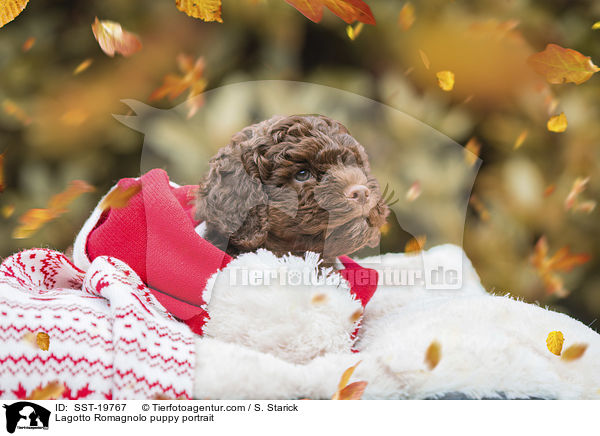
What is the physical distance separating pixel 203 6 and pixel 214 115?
0.24 meters

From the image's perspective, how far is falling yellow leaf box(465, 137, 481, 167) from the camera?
1.12 metres

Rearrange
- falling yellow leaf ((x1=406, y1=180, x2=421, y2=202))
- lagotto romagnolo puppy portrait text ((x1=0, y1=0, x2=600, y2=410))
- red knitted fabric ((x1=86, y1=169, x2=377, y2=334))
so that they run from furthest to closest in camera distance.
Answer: falling yellow leaf ((x1=406, y1=180, x2=421, y2=202)) < red knitted fabric ((x1=86, y1=169, x2=377, y2=334)) < lagotto romagnolo puppy portrait text ((x1=0, y1=0, x2=600, y2=410))

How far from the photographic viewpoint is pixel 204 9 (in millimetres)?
1055

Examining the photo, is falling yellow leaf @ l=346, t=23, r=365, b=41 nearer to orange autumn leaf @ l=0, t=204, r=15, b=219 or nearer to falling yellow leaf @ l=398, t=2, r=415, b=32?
falling yellow leaf @ l=398, t=2, r=415, b=32

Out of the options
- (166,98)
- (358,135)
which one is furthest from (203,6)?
(358,135)

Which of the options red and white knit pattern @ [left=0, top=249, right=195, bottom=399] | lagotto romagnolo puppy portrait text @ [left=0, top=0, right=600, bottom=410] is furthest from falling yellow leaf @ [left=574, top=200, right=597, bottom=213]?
red and white knit pattern @ [left=0, top=249, right=195, bottom=399]

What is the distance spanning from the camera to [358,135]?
1.07 meters

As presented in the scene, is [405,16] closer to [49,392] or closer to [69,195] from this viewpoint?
[69,195]

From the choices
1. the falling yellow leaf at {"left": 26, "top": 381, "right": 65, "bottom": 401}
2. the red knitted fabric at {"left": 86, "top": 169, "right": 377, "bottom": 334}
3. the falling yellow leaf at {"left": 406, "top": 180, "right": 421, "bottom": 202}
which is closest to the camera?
the falling yellow leaf at {"left": 26, "top": 381, "right": 65, "bottom": 401}

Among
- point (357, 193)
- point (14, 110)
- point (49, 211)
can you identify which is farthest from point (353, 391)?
point (14, 110)

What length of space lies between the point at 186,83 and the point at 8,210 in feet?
1.73
